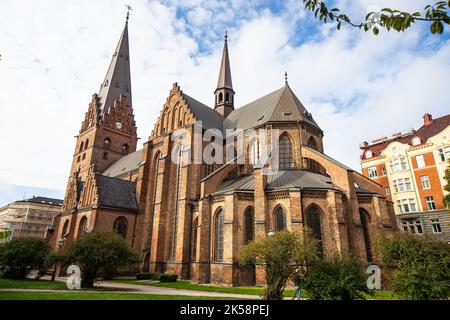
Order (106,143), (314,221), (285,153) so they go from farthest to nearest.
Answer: (106,143) < (285,153) < (314,221)

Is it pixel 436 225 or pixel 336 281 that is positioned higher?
pixel 436 225

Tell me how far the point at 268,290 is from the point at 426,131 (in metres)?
32.5

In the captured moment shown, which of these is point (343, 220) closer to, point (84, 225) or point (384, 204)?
point (384, 204)

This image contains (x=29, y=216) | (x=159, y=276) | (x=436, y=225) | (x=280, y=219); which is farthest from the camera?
(x=29, y=216)

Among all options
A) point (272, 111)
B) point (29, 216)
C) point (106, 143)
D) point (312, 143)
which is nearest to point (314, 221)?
point (312, 143)

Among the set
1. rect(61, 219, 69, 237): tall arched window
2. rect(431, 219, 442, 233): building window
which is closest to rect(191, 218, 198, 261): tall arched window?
rect(61, 219, 69, 237): tall arched window

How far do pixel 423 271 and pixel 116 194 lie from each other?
27.5m

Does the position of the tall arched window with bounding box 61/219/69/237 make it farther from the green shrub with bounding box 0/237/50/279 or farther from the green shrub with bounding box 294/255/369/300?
the green shrub with bounding box 294/255/369/300

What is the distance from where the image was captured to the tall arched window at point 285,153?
1048 inches

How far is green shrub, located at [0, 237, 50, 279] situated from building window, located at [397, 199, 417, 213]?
35963 millimetres

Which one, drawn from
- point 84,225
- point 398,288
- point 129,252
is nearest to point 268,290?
point 398,288

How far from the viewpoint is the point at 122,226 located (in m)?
29.4

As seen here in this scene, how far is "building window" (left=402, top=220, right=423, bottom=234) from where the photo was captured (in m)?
31.1

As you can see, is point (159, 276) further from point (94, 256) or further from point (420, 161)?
point (420, 161)
